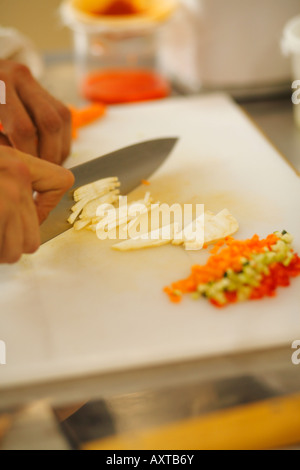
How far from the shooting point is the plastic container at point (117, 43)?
4.75ft

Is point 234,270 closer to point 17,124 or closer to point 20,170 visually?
point 20,170

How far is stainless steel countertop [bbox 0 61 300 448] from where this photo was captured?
2.33 feet

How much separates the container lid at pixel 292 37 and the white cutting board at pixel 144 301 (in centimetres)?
27

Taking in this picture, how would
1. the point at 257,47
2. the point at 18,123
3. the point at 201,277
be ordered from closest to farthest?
the point at 201,277, the point at 18,123, the point at 257,47

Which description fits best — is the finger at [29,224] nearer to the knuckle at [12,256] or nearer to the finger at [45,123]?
the knuckle at [12,256]

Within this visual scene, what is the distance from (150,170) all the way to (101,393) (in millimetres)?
567

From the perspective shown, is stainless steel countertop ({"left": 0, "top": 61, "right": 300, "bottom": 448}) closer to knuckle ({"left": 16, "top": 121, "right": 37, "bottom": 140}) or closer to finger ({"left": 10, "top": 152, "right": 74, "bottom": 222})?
finger ({"left": 10, "top": 152, "right": 74, "bottom": 222})

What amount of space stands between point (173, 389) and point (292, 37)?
3.02ft

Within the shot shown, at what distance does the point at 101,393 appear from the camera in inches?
28.4
